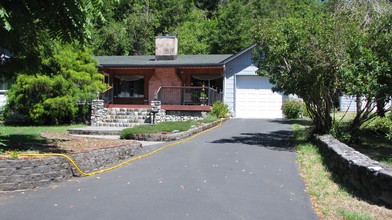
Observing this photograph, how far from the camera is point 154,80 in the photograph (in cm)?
2731

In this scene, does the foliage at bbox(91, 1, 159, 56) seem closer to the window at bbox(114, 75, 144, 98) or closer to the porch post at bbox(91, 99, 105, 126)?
the window at bbox(114, 75, 144, 98)

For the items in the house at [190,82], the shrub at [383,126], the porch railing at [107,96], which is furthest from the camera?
the house at [190,82]

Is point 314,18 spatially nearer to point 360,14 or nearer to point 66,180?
point 360,14

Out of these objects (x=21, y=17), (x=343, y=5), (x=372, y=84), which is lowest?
(x=372, y=84)

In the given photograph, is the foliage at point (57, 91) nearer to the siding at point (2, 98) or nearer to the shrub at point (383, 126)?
the siding at point (2, 98)

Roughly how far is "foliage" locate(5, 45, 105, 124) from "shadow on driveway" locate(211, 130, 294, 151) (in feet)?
29.6

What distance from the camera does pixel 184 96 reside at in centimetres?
2402

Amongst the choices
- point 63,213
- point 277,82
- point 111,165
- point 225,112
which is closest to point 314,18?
point 277,82

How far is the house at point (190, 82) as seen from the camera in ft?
79.8

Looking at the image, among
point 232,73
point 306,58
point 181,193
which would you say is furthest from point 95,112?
point 181,193

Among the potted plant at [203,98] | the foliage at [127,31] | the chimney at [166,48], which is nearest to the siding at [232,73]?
the potted plant at [203,98]

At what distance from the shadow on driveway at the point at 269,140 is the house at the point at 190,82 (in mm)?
6188

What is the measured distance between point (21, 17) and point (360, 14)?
11.1m

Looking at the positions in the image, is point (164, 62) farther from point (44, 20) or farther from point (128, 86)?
point (44, 20)
